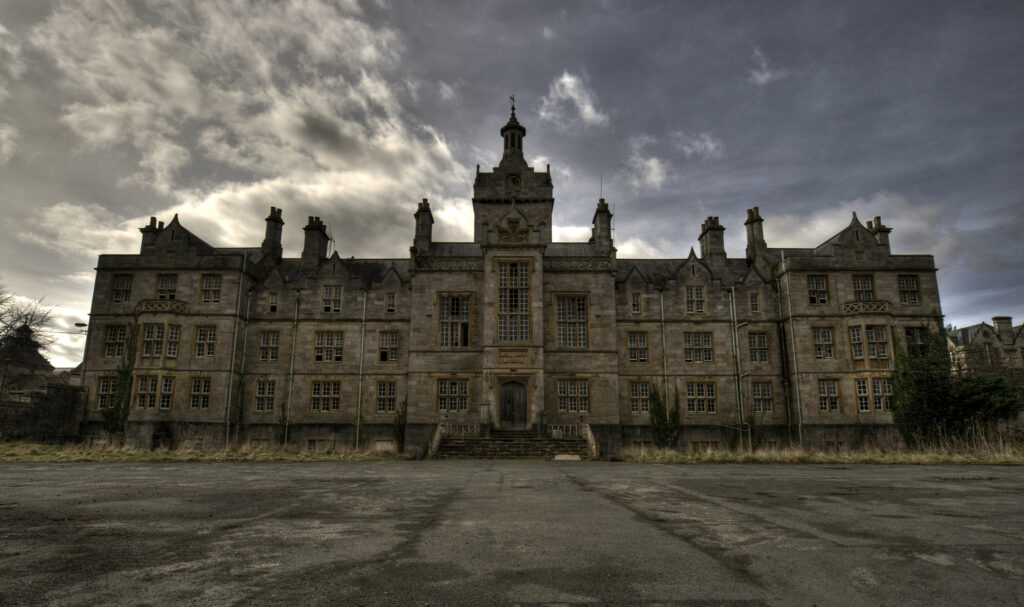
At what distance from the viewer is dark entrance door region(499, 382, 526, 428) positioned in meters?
29.8

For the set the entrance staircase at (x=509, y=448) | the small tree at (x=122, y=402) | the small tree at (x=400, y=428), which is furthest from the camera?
the small tree at (x=400, y=428)

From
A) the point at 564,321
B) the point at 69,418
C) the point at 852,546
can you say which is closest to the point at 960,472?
the point at 852,546

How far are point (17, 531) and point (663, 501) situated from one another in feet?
31.7

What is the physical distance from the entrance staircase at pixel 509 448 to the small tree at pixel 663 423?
655 cm

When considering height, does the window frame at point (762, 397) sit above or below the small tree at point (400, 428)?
above

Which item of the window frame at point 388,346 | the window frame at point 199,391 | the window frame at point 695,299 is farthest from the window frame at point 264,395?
the window frame at point 695,299

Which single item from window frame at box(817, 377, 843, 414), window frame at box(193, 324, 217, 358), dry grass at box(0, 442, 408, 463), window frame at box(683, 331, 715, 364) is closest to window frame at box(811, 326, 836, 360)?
window frame at box(817, 377, 843, 414)

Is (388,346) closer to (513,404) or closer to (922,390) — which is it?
(513,404)

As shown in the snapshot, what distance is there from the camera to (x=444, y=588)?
4.44m

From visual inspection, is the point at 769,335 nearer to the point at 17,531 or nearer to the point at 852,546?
the point at 852,546

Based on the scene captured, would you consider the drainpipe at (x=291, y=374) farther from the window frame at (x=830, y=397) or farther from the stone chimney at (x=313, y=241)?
the window frame at (x=830, y=397)

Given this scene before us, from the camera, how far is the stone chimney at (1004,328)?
59000 millimetres

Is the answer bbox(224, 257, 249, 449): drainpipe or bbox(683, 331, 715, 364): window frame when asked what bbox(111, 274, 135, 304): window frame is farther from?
bbox(683, 331, 715, 364): window frame

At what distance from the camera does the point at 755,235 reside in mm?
35812
